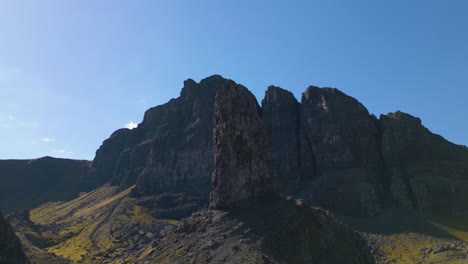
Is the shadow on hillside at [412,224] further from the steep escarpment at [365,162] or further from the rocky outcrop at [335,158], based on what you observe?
the rocky outcrop at [335,158]

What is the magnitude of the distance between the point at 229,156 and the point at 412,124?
122 metres

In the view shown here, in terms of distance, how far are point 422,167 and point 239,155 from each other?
112363 millimetres

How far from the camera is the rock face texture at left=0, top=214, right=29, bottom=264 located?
7153cm

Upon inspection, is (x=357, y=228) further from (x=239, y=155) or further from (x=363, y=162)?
(x=239, y=155)

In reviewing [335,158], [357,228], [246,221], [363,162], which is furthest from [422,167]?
[246,221]

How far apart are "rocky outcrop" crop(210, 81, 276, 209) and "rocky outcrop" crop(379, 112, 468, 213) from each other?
96.5 m

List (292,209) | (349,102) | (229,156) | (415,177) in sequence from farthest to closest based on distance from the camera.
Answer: (349,102)
(415,177)
(229,156)
(292,209)

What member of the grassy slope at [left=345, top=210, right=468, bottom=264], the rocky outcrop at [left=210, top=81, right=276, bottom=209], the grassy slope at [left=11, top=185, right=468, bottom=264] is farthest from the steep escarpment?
the rocky outcrop at [left=210, top=81, right=276, bottom=209]

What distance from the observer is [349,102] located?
188 meters

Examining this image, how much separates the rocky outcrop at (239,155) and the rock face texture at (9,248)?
1584 inches

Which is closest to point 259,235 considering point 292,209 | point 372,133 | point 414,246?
point 292,209

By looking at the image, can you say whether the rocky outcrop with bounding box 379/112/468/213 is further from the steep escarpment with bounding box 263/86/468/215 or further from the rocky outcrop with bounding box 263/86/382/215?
the rocky outcrop with bounding box 263/86/382/215

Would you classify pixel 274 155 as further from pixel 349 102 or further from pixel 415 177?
pixel 415 177

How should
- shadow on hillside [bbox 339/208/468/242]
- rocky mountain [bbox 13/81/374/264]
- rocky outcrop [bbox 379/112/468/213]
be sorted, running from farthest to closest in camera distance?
1. rocky outcrop [bbox 379/112/468/213]
2. shadow on hillside [bbox 339/208/468/242]
3. rocky mountain [bbox 13/81/374/264]
